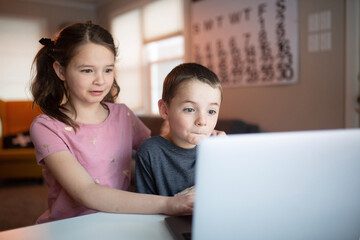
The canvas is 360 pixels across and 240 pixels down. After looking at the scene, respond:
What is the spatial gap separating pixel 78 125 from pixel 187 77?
0.37m

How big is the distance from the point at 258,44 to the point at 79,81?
8.48ft

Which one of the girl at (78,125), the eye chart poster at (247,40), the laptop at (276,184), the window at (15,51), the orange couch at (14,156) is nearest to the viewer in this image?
the laptop at (276,184)

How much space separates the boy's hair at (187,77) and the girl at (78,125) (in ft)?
0.60

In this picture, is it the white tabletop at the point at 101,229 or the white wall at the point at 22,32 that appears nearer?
the white tabletop at the point at 101,229

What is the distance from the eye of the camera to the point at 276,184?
48 centimetres

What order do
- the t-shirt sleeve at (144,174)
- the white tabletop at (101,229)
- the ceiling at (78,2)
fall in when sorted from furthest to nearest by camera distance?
the ceiling at (78,2)
the t-shirt sleeve at (144,174)
the white tabletop at (101,229)

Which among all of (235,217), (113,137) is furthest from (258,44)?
(235,217)

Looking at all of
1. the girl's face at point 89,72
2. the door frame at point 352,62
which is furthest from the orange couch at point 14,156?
the door frame at point 352,62

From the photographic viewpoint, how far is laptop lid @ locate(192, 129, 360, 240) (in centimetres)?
44

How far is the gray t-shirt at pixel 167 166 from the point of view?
3.06 ft

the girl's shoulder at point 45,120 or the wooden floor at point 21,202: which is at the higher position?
the girl's shoulder at point 45,120

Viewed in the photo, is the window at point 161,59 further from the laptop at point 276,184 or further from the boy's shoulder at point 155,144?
the laptop at point 276,184

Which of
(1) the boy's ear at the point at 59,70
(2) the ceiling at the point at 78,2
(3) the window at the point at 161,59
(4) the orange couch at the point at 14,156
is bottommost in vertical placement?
(4) the orange couch at the point at 14,156

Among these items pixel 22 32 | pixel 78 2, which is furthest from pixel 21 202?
pixel 78 2
